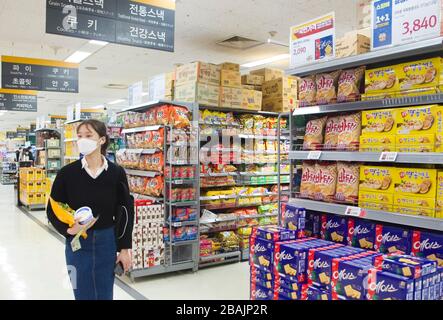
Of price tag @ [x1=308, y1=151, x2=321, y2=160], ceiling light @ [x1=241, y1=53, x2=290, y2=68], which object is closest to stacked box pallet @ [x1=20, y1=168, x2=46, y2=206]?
ceiling light @ [x1=241, y1=53, x2=290, y2=68]

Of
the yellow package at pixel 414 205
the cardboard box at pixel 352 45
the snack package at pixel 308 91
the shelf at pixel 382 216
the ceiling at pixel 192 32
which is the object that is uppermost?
the ceiling at pixel 192 32

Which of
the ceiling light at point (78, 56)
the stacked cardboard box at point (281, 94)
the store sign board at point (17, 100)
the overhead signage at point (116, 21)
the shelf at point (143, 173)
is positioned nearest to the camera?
the overhead signage at point (116, 21)

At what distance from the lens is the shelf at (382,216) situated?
2254 mm

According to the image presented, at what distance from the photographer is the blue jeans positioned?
258 centimetres

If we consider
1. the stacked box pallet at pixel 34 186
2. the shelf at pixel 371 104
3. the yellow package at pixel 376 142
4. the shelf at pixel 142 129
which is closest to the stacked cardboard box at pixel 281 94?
the shelf at pixel 142 129

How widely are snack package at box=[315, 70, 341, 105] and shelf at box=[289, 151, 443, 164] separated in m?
0.39

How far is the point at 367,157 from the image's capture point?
2559mm

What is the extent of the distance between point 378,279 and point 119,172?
1.77 meters

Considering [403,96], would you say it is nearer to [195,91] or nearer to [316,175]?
[316,175]

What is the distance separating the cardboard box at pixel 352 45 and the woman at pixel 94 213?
1805 millimetres

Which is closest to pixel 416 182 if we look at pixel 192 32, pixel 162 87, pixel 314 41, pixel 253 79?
pixel 314 41

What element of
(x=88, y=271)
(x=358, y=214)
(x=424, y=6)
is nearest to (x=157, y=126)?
(x=88, y=271)

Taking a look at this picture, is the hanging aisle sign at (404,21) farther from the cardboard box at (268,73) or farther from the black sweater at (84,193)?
the cardboard box at (268,73)

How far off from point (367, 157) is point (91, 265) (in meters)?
1.90
